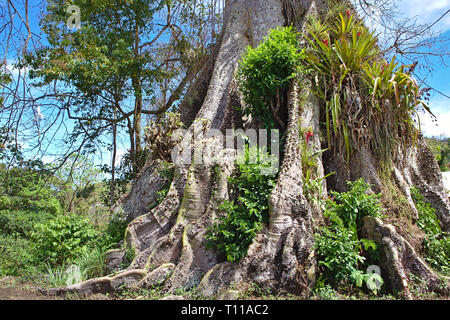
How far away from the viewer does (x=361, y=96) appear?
535 cm

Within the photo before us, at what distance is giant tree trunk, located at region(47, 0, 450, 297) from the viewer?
12.6 ft

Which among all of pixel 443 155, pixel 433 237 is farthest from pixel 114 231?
pixel 443 155

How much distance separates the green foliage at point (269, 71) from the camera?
507cm

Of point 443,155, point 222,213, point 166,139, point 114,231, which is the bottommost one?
point 114,231

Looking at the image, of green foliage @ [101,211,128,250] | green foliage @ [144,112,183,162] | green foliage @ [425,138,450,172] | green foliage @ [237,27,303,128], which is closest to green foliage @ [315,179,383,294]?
green foliage @ [237,27,303,128]

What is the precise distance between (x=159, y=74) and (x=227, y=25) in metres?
2.00

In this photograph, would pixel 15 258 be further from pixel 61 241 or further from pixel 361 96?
pixel 361 96

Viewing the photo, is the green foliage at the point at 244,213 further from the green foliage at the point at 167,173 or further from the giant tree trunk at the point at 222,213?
the green foliage at the point at 167,173

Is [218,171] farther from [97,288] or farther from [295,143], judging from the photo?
[97,288]

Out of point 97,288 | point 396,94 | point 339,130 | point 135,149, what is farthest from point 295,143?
point 135,149

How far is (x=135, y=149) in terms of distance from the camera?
8078 mm

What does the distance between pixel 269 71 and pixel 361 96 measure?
1.70 m

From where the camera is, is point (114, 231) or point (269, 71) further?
point (114, 231)

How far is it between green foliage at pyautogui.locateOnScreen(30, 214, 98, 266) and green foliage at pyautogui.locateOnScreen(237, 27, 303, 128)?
3.73 m
